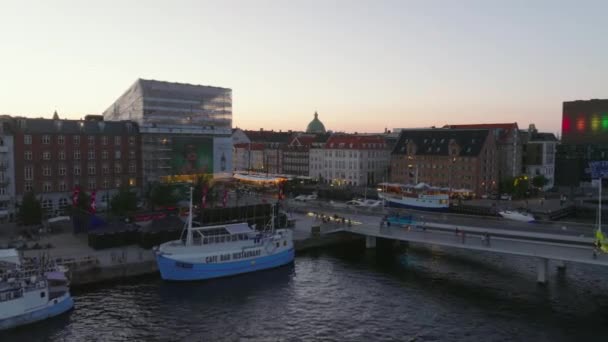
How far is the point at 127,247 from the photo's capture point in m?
52.1

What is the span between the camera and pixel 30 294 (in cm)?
3575

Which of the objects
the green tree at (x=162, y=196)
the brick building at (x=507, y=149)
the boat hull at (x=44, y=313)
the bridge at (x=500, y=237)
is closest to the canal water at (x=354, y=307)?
the boat hull at (x=44, y=313)

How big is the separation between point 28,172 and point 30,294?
36.6 meters

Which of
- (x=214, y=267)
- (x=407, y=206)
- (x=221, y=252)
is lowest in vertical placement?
(x=214, y=267)

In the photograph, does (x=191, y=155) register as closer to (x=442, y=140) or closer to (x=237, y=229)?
(x=237, y=229)

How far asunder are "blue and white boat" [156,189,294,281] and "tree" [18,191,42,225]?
19.1m

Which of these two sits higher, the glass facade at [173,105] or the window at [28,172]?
the glass facade at [173,105]

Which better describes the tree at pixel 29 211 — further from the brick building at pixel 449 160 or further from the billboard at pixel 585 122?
the billboard at pixel 585 122

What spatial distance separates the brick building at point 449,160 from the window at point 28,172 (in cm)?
6710

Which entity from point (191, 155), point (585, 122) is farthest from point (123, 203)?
point (585, 122)

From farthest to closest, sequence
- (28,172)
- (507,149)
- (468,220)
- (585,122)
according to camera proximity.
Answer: (585,122) < (507,149) < (28,172) < (468,220)

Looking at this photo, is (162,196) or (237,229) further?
(162,196)

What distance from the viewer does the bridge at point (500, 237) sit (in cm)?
4403

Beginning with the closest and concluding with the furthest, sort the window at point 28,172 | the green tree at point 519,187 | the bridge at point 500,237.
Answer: the bridge at point 500,237, the window at point 28,172, the green tree at point 519,187
